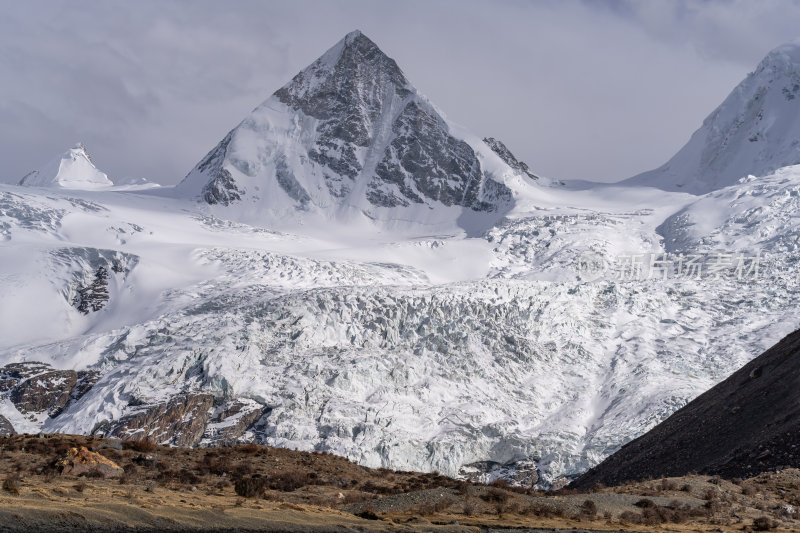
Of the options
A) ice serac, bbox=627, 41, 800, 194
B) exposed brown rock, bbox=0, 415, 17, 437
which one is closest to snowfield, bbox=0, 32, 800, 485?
ice serac, bbox=627, 41, 800, 194

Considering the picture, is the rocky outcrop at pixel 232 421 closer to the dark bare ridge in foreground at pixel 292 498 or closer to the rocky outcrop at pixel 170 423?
the rocky outcrop at pixel 170 423

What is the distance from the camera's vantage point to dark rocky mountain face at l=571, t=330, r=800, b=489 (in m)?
27.5

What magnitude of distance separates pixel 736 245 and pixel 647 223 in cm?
2785

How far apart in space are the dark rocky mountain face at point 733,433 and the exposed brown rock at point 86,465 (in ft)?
65.3

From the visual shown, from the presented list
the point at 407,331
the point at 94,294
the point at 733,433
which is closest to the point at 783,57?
the point at 407,331

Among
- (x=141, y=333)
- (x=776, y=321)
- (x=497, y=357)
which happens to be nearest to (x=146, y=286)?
(x=141, y=333)

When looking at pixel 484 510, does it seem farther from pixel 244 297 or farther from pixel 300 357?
pixel 244 297

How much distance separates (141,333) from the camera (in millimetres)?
78250

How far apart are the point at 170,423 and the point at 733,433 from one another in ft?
162

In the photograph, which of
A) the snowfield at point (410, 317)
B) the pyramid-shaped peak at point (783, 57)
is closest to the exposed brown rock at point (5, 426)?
the snowfield at point (410, 317)

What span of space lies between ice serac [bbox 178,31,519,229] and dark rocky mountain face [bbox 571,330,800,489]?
125259mm

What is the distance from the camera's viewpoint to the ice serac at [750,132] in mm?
156375

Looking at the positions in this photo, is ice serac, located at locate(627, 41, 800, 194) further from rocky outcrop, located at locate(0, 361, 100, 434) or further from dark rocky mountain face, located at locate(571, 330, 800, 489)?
rocky outcrop, located at locate(0, 361, 100, 434)

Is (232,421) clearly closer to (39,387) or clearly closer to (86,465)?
(39,387)
